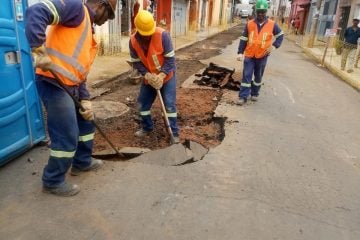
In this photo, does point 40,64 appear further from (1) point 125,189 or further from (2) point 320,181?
(2) point 320,181

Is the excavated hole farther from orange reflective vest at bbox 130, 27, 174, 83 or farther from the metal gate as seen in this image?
the metal gate

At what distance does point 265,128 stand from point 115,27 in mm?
8752

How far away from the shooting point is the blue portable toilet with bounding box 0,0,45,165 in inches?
137

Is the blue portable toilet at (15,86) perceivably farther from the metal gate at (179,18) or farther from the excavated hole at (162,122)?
the metal gate at (179,18)

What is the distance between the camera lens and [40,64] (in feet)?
9.07

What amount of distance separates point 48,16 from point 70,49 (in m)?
0.34

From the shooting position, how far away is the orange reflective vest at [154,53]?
171 inches

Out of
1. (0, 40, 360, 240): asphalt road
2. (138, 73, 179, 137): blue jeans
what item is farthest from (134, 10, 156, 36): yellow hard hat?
(0, 40, 360, 240): asphalt road

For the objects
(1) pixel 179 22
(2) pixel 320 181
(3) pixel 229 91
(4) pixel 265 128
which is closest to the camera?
(2) pixel 320 181

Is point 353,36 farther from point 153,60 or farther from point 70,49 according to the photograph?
point 70,49

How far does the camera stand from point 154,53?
445 centimetres

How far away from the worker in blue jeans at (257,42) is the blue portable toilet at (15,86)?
395 centimetres

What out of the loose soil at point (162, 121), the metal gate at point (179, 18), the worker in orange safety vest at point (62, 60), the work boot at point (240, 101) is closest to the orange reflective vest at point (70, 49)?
the worker in orange safety vest at point (62, 60)

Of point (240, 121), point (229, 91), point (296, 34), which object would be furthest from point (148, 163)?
point (296, 34)
